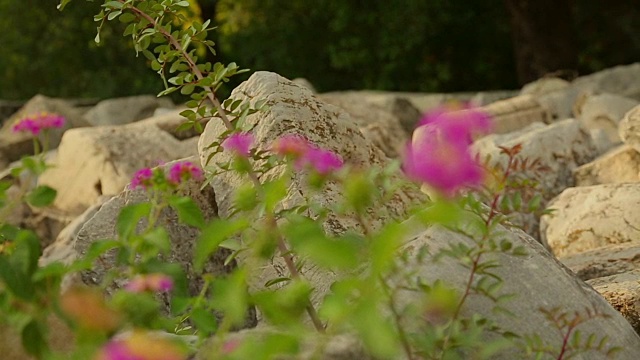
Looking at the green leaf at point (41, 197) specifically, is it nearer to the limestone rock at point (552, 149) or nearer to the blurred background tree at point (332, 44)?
the limestone rock at point (552, 149)

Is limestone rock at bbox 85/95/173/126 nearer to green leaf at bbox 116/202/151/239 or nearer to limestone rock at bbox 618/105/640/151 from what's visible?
limestone rock at bbox 618/105/640/151

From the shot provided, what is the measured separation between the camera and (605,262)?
179 inches

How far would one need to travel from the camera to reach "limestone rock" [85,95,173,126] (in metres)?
12.8

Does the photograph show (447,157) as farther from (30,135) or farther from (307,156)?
(30,135)

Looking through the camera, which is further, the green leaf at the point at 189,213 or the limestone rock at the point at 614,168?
the limestone rock at the point at 614,168

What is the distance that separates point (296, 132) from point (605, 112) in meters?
6.45

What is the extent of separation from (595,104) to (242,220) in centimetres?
850

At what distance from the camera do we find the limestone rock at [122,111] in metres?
12.8

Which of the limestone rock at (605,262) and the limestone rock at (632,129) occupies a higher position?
the limestone rock at (605,262)

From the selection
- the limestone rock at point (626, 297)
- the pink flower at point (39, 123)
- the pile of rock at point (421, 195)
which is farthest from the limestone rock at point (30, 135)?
the pink flower at point (39, 123)

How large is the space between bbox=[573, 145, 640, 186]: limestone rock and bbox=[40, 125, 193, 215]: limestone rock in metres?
2.22

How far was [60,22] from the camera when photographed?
62.0ft

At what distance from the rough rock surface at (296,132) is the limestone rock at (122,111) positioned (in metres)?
8.52

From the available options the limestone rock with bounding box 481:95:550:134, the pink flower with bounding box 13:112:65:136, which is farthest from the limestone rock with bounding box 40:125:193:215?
the pink flower with bounding box 13:112:65:136
